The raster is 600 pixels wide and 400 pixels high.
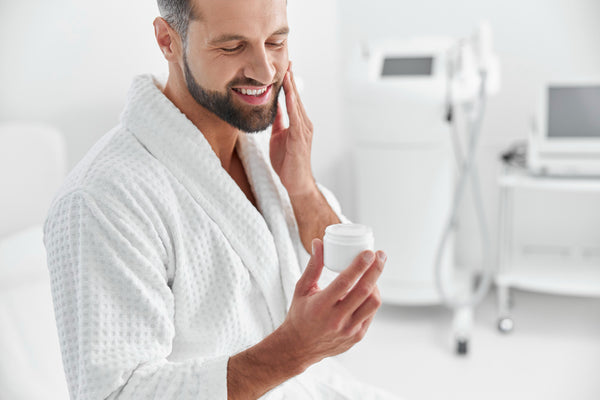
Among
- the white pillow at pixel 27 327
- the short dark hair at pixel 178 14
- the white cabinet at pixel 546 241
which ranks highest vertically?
the short dark hair at pixel 178 14

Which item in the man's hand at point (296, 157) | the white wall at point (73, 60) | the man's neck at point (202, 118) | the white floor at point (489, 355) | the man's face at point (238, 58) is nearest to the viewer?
the man's face at point (238, 58)

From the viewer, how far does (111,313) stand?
3.05ft

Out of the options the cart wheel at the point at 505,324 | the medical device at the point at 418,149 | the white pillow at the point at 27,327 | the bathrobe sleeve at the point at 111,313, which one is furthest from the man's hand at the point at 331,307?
the cart wheel at the point at 505,324

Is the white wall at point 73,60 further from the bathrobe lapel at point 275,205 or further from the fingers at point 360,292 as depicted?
the fingers at point 360,292

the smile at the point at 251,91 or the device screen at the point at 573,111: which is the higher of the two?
the smile at the point at 251,91

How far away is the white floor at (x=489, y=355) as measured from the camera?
2277 mm

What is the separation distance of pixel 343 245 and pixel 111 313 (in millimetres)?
320

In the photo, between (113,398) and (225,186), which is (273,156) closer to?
(225,186)

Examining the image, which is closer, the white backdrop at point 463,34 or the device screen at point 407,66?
the device screen at point 407,66

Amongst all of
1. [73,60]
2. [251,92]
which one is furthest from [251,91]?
[73,60]

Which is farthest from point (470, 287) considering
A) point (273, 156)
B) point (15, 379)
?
point (15, 379)

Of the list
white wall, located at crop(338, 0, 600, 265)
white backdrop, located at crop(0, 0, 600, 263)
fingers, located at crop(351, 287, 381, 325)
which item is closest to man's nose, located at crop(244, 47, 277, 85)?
fingers, located at crop(351, 287, 381, 325)

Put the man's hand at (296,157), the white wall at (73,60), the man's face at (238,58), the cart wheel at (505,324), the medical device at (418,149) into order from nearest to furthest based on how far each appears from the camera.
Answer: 1. the man's face at (238,58)
2. the man's hand at (296,157)
3. the white wall at (73,60)
4. the medical device at (418,149)
5. the cart wheel at (505,324)

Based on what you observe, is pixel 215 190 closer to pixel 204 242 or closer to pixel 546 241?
pixel 204 242
